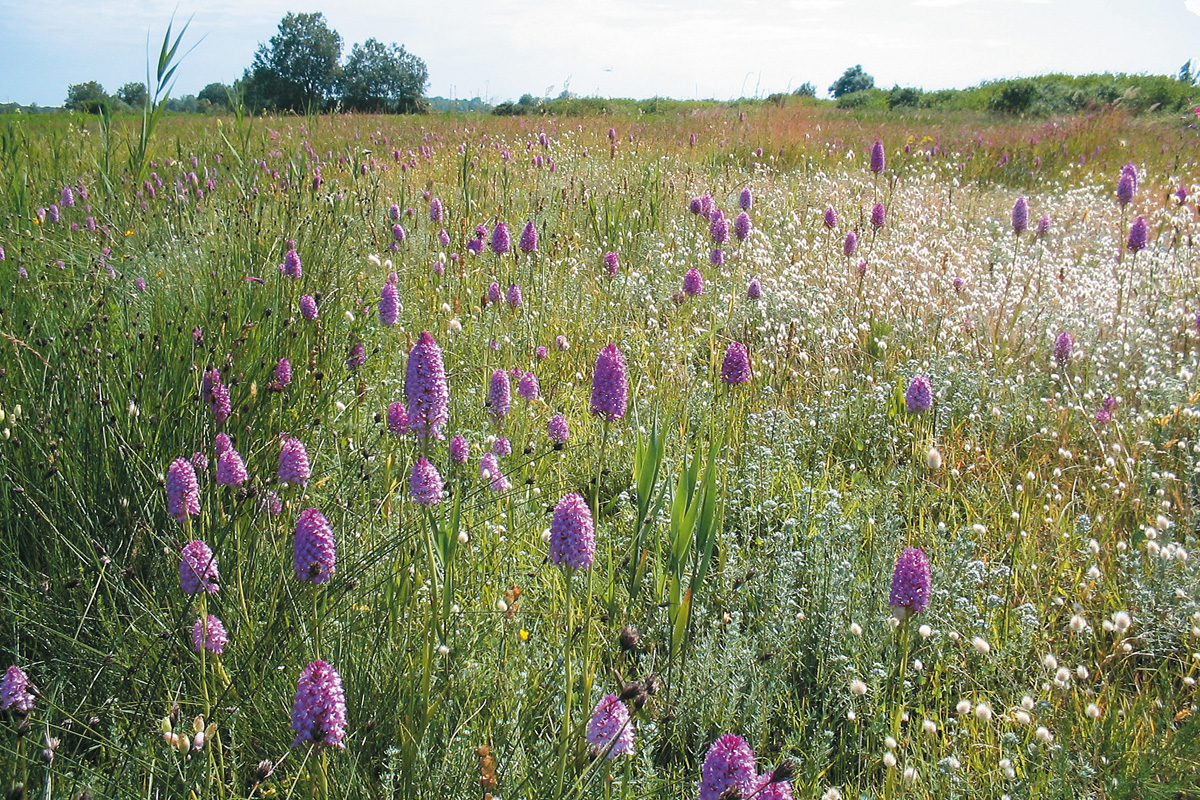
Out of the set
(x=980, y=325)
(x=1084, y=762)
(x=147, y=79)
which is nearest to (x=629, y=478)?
(x=1084, y=762)

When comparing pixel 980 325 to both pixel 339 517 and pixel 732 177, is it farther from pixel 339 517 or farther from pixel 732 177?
pixel 732 177

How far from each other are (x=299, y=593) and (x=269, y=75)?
60251mm

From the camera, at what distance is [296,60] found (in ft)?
177

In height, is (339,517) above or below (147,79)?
below

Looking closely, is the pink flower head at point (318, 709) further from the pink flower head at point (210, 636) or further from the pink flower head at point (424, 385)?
the pink flower head at point (424, 385)

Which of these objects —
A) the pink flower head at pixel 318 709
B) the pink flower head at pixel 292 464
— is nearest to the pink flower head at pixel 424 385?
the pink flower head at pixel 292 464

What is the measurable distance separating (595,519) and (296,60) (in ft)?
203

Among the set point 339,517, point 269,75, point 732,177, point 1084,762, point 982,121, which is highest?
point 269,75

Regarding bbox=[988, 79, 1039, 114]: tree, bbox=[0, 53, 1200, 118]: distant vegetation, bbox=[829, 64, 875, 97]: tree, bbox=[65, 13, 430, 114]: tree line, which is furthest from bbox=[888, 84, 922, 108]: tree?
bbox=[65, 13, 430, 114]: tree line

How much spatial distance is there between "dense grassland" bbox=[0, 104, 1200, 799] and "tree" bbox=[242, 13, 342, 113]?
5224cm

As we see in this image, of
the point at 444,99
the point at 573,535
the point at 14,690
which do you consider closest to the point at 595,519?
the point at 573,535

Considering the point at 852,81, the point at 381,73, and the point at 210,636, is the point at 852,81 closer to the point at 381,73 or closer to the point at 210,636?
the point at 381,73

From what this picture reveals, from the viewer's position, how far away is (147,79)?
141 inches

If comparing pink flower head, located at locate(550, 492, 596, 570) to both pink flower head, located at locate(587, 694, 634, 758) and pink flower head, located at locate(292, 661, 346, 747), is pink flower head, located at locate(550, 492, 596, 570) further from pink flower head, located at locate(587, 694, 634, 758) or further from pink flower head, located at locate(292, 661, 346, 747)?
pink flower head, located at locate(292, 661, 346, 747)
